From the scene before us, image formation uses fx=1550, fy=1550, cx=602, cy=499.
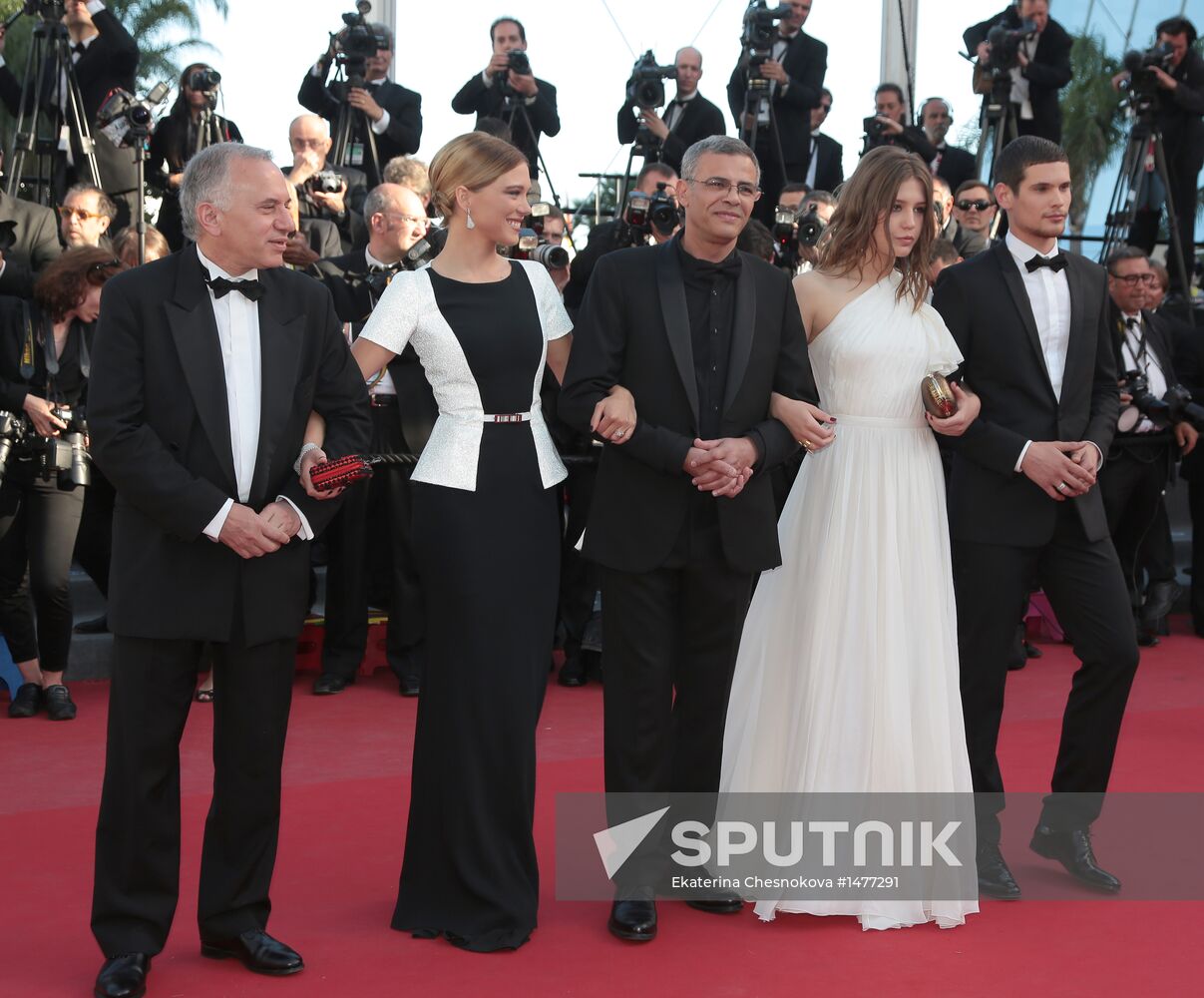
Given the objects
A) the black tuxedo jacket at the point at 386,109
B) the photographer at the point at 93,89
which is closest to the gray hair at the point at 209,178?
the photographer at the point at 93,89

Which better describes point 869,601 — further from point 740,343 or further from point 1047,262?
point 1047,262

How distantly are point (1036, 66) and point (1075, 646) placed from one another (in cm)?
586

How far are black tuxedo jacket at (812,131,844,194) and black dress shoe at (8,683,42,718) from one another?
5492 mm

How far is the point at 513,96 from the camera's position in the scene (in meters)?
8.12

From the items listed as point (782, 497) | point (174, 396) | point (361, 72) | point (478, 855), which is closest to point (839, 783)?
point (478, 855)

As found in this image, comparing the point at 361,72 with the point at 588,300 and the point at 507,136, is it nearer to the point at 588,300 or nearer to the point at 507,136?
the point at 507,136

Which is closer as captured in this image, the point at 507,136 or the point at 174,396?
the point at 174,396

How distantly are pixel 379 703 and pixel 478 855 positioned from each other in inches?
92.5

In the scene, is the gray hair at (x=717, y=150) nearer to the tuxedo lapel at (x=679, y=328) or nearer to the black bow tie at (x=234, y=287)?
the tuxedo lapel at (x=679, y=328)

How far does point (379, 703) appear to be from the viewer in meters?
5.59

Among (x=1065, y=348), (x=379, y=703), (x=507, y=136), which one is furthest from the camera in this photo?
(x=507, y=136)

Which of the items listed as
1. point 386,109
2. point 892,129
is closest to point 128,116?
point 386,109

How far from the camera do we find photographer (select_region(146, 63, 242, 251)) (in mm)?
7156

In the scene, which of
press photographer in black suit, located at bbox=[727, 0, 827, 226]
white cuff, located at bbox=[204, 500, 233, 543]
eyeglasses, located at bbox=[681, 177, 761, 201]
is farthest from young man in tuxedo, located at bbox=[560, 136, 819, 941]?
press photographer in black suit, located at bbox=[727, 0, 827, 226]
